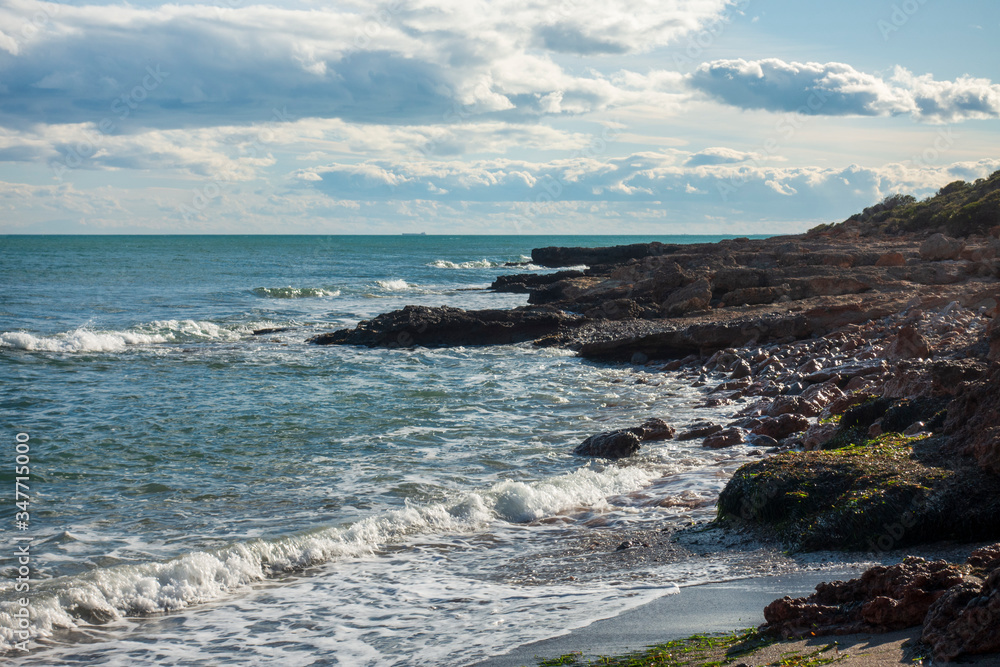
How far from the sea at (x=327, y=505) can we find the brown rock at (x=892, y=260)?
13219 millimetres

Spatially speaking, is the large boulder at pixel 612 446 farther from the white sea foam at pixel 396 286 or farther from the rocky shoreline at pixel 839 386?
the white sea foam at pixel 396 286

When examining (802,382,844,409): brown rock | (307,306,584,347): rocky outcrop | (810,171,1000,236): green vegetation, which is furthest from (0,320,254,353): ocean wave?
(810,171,1000,236): green vegetation

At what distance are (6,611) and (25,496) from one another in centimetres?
339

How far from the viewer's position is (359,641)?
5184mm

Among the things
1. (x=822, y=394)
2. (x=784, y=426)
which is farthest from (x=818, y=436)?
(x=822, y=394)

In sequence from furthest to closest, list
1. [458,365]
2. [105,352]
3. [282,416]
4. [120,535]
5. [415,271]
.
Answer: [415,271] < [105,352] < [458,365] < [282,416] < [120,535]

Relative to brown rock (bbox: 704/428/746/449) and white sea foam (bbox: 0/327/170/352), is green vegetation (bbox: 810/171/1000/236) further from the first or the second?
white sea foam (bbox: 0/327/170/352)

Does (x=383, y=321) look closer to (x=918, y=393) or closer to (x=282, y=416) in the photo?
(x=282, y=416)

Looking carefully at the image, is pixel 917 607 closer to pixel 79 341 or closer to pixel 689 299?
pixel 689 299

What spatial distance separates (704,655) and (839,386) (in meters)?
9.00

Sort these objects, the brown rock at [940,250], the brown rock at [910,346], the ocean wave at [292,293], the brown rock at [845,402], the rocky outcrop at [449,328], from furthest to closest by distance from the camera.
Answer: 1. the ocean wave at [292,293]
2. the brown rock at [940,250]
3. the rocky outcrop at [449,328]
4. the brown rock at [910,346]
5. the brown rock at [845,402]

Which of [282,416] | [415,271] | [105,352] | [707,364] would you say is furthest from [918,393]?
[415,271]

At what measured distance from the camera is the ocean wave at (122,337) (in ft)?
69.4

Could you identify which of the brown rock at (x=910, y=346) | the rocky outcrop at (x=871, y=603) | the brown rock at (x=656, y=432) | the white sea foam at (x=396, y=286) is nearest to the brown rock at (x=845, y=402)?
the brown rock at (x=656, y=432)
